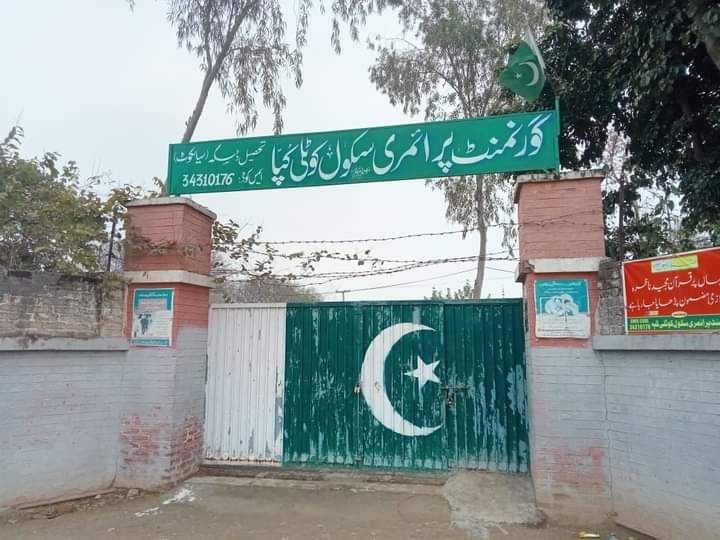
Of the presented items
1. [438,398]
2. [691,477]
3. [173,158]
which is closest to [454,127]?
[438,398]

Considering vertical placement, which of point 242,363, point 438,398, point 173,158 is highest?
point 173,158

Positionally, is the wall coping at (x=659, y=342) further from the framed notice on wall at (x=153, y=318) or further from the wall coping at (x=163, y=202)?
the wall coping at (x=163, y=202)

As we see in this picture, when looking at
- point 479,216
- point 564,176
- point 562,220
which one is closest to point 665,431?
point 562,220

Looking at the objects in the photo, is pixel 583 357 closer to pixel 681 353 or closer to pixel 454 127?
pixel 681 353

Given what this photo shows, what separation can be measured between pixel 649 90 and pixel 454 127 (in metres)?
2.89

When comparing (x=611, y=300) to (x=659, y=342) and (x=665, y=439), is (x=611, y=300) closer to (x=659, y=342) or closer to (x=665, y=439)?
(x=659, y=342)

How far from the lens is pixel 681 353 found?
3.95 m

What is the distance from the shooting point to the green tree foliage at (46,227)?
5410mm

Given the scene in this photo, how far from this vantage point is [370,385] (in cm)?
582

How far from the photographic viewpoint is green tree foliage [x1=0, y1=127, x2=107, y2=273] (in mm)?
5410

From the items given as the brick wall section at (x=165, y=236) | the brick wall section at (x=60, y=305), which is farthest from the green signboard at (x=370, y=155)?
the brick wall section at (x=60, y=305)

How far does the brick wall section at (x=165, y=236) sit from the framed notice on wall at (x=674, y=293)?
480 centimetres

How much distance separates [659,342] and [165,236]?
17.5 ft

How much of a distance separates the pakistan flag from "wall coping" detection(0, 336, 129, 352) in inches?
224
